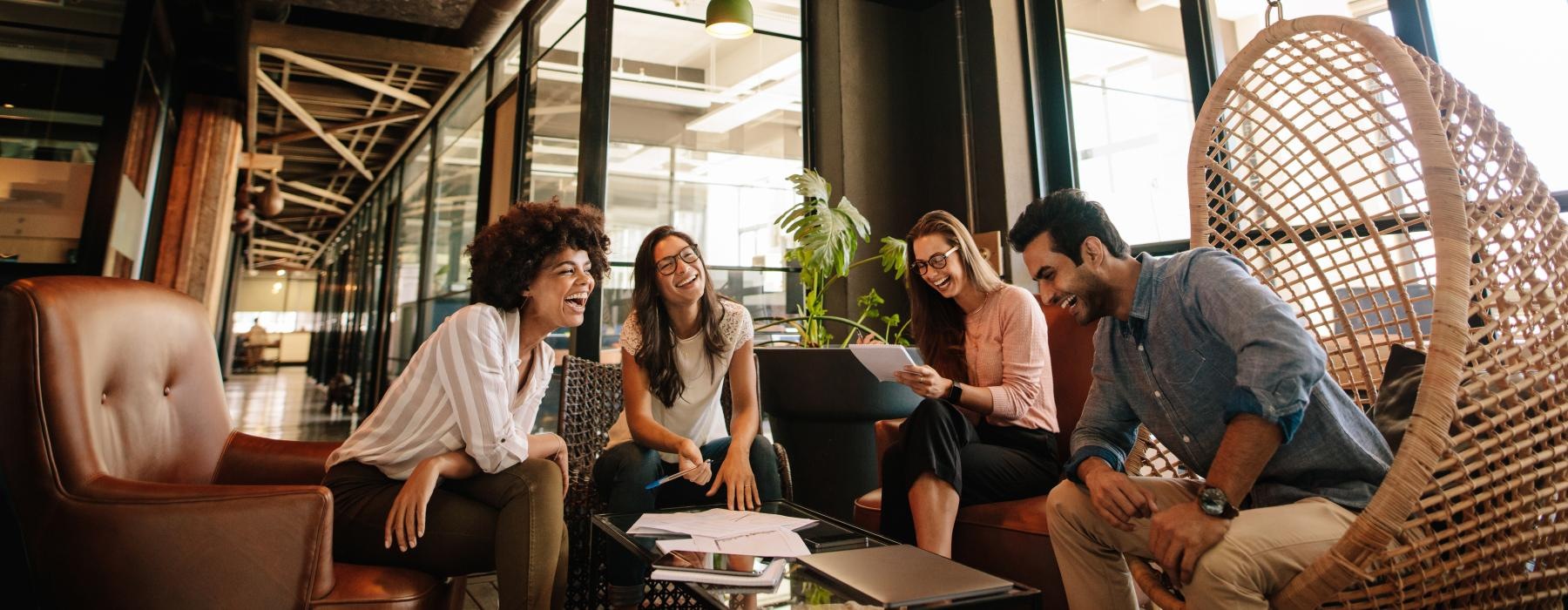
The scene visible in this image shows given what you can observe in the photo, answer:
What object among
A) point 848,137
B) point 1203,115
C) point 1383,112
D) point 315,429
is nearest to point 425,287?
point 315,429

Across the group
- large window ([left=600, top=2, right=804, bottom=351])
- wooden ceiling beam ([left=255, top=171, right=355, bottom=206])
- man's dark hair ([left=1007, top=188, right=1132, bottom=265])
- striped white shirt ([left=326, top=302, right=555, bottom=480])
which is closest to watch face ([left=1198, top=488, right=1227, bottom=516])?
man's dark hair ([left=1007, top=188, right=1132, bottom=265])

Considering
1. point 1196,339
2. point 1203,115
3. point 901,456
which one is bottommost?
point 901,456

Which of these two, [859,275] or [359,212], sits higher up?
[359,212]

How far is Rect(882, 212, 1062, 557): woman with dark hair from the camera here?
1819 mm

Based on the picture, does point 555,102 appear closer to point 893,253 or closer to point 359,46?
point 359,46

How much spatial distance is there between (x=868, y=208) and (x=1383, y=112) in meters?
2.58

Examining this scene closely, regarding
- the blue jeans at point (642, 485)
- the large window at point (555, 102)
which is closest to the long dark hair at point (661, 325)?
the blue jeans at point (642, 485)

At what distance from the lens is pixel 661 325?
2178 millimetres

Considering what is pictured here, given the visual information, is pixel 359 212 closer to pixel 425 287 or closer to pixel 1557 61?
pixel 425 287

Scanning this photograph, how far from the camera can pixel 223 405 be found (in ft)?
5.56

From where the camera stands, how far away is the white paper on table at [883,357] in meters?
1.85

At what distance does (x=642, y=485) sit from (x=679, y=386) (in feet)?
1.18

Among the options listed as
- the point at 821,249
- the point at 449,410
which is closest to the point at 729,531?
the point at 449,410

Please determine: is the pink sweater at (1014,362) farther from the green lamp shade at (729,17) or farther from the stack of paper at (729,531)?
the green lamp shade at (729,17)
